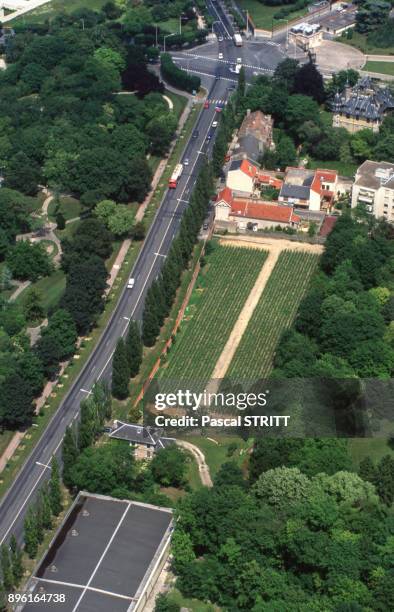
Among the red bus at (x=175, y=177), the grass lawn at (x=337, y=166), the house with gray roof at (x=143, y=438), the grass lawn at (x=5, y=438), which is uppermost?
the house with gray roof at (x=143, y=438)

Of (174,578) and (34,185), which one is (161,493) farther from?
(34,185)

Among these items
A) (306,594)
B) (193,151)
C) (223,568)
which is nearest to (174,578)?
(223,568)

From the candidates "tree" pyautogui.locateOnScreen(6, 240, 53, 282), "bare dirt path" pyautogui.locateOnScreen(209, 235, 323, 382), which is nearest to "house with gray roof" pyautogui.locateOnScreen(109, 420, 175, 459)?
"bare dirt path" pyautogui.locateOnScreen(209, 235, 323, 382)

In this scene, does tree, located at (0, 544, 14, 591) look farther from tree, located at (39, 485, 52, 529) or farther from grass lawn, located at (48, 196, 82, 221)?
grass lawn, located at (48, 196, 82, 221)

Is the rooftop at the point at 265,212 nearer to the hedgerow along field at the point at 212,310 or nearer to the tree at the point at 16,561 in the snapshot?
the hedgerow along field at the point at 212,310

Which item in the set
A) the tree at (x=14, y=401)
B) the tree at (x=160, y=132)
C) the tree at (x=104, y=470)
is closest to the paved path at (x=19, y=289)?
the tree at (x=14, y=401)
